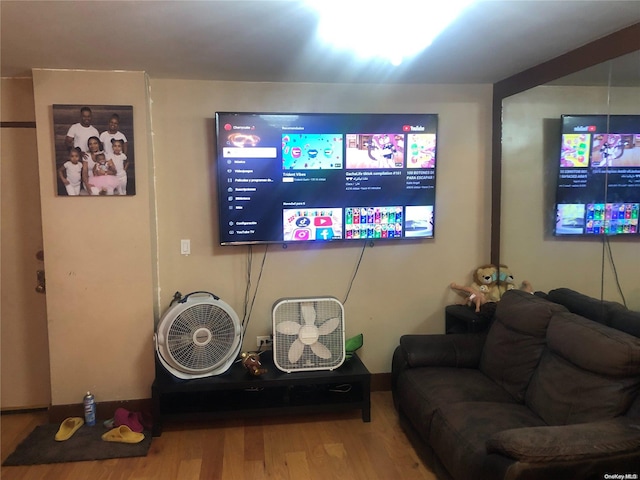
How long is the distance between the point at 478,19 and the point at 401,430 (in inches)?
97.9

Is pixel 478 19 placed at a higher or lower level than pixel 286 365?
higher

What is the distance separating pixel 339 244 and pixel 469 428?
167 cm

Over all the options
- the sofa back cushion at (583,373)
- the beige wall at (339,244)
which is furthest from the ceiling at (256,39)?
the sofa back cushion at (583,373)

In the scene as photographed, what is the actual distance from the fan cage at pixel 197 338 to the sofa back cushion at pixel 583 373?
1.88 metres

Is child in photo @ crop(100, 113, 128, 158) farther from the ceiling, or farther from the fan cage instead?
the fan cage

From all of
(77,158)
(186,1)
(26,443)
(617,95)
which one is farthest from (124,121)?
(617,95)

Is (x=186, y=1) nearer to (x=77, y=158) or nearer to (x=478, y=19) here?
(x=478, y=19)

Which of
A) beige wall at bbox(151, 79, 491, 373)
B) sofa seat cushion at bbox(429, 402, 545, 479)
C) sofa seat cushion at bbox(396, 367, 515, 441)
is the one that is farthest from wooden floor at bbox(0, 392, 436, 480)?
beige wall at bbox(151, 79, 491, 373)

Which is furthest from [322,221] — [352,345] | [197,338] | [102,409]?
[102,409]

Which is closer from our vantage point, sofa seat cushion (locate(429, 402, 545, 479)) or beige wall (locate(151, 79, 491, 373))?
sofa seat cushion (locate(429, 402, 545, 479))

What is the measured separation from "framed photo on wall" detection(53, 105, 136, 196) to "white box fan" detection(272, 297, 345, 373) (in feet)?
4.53

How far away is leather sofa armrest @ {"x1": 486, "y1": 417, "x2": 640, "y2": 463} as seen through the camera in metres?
1.82

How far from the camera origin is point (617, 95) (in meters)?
2.55

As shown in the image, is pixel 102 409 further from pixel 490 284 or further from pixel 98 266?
pixel 490 284
